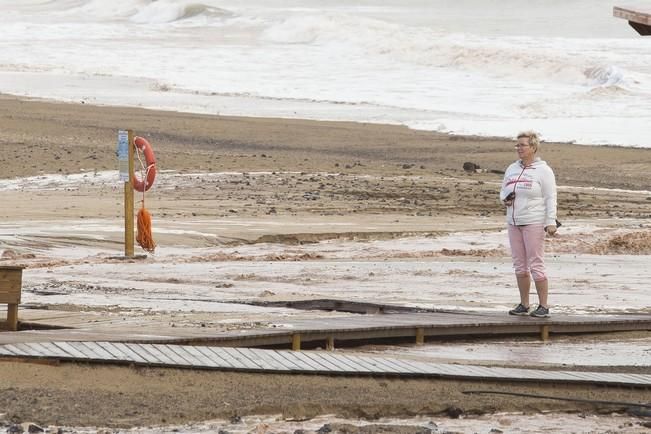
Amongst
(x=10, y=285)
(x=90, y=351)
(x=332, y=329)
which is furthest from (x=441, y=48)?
(x=90, y=351)

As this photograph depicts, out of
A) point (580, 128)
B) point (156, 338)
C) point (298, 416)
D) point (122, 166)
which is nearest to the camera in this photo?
point (298, 416)

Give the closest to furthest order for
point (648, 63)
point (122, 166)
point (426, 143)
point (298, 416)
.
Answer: point (298, 416), point (122, 166), point (426, 143), point (648, 63)

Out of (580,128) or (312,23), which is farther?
(312,23)

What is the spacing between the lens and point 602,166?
26625 millimetres

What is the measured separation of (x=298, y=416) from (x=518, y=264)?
4190mm

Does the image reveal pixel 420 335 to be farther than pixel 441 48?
No

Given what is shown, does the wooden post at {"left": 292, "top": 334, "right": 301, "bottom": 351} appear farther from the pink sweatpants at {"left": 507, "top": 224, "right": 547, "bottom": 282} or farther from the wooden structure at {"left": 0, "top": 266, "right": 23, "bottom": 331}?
the pink sweatpants at {"left": 507, "top": 224, "right": 547, "bottom": 282}

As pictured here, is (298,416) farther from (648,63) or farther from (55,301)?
(648,63)

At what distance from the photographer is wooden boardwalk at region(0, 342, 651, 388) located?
27.2 ft

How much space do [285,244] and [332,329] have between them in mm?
6955

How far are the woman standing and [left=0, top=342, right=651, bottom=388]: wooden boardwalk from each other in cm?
234

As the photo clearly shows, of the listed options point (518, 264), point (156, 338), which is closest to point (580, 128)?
point (518, 264)

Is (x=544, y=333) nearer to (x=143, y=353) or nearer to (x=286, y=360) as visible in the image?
(x=286, y=360)

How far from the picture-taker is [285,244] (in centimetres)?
1691
